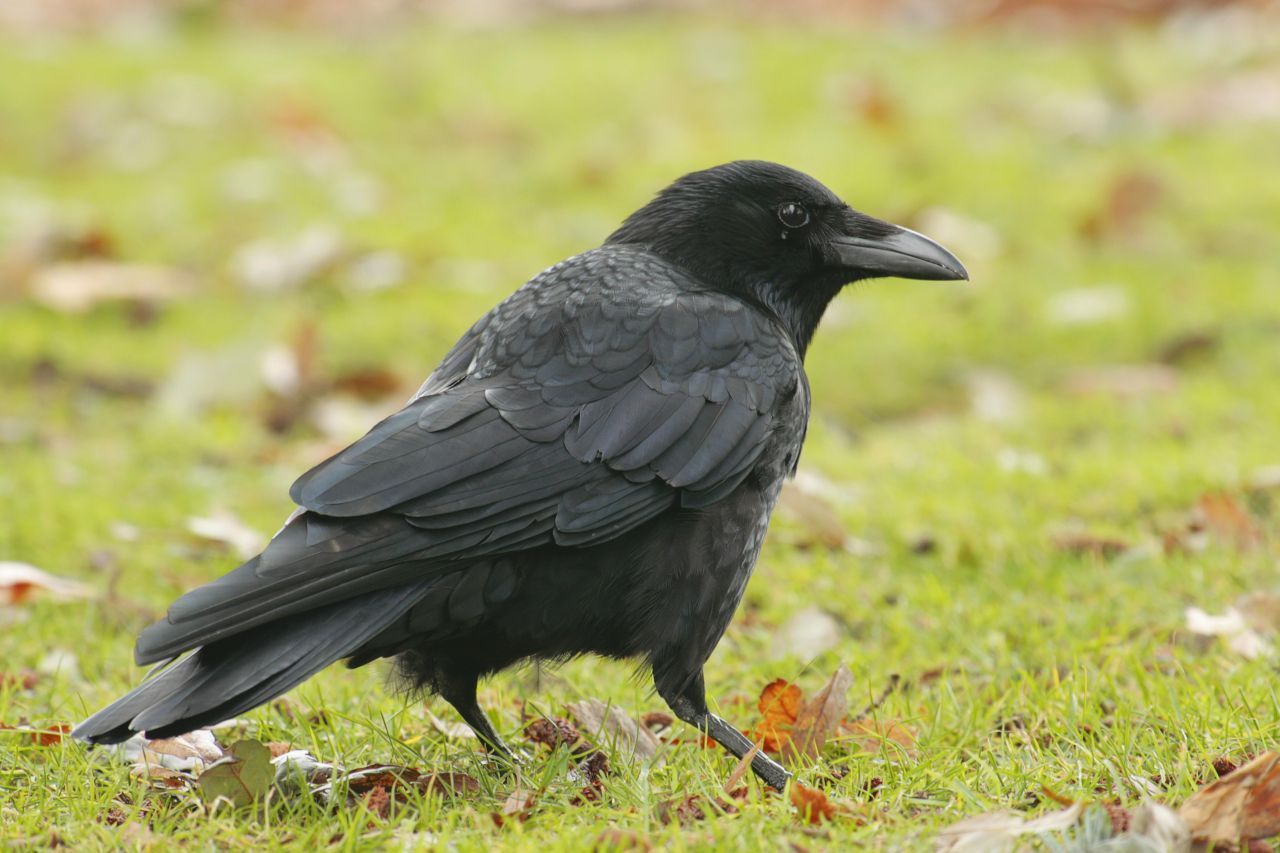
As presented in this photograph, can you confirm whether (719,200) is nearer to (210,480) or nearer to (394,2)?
(210,480)

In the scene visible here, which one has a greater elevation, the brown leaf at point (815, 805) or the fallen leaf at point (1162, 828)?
the fallen leaf at point (1162, 828)

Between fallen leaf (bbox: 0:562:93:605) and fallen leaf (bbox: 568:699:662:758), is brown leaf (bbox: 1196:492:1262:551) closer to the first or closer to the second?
fallen leaf (bbox: 568:699:662:758)

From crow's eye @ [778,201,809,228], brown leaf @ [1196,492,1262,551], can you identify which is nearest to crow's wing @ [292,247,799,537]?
crow's eye @ [778,201,809,228]

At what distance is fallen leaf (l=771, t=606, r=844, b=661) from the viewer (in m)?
3.96

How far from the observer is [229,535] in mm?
4633

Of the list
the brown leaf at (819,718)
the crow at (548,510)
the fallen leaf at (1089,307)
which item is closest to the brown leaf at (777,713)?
the brown leaf at (819,718)

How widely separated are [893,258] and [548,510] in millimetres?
1199

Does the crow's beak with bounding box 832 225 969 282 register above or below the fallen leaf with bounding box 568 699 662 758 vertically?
above

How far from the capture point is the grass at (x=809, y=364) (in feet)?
10.1

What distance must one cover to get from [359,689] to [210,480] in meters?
1.81

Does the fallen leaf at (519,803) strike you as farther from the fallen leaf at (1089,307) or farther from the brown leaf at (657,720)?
the fallen leaf at (1089,307)

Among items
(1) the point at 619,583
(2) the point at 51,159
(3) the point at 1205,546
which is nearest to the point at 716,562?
(1) the point at 619,583


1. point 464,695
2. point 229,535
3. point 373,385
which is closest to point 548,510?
point 464,695

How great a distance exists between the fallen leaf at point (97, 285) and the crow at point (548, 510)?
383 cm
